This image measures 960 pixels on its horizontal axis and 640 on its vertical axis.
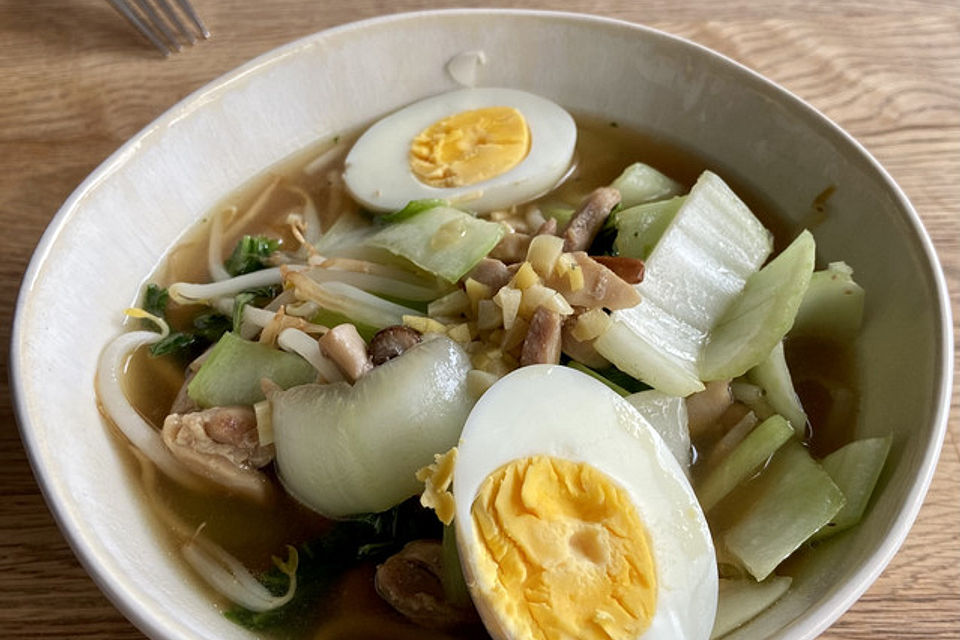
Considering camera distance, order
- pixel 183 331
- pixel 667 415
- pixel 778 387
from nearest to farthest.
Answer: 1. pixel 667 415
2. pixel 778 387
3. pixel 183 331

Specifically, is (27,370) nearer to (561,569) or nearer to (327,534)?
(327,534)

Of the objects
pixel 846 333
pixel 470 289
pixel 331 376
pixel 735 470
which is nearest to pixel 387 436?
pixel 331 376

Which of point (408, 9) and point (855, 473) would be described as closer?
point (855, 473)

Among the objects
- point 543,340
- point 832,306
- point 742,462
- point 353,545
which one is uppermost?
point 543,340

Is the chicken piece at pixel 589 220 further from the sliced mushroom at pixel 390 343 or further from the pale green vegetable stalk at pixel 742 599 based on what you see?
the pale green vegetable stalk at pixel 742 599

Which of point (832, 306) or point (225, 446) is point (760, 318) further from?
point (225, 446)

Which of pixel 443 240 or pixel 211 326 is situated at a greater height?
pixel 443 240

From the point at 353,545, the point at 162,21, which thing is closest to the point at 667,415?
the point at 353,545
